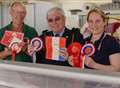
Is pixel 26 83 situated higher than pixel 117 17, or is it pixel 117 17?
pixel 117 17

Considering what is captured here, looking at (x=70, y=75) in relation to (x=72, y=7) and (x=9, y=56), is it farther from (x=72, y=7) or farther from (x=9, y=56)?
(x=9, y=56)

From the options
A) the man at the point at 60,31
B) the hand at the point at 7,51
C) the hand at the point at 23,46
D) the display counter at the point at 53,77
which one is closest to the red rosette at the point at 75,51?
the man at the point at 60,31

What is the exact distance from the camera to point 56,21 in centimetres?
162

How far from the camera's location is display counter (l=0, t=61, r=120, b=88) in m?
1.10

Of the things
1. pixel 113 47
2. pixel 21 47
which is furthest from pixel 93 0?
pixel 21 47

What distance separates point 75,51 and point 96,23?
23 cm

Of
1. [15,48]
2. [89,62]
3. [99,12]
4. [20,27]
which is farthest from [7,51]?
[99,12]

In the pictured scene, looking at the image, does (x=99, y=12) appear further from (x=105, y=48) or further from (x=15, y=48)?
(x=15, y=48)

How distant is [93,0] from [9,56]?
0.72 meters

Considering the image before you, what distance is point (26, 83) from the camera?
4.67 ft

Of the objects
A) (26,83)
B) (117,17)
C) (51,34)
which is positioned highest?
(117,17)

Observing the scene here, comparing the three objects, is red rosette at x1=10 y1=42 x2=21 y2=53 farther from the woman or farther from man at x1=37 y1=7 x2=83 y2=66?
the woman

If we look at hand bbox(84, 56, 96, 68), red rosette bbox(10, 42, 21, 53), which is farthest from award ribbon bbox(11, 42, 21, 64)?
hand bbox(84, 56, 96, 68)

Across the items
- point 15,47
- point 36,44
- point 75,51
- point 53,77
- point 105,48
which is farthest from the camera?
point 15,47
